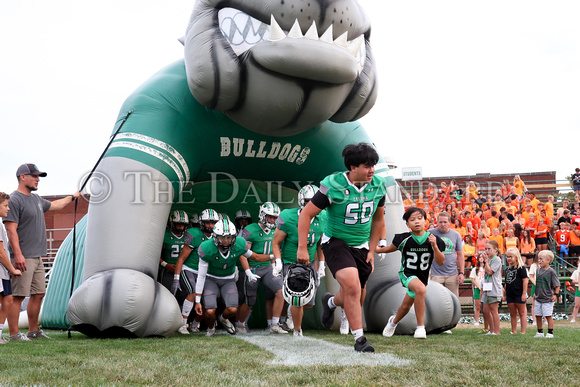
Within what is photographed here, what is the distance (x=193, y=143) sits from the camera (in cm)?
492

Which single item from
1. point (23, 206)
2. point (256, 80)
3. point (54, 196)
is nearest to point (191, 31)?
point (256, 80)

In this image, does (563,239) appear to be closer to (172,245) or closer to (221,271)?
(221,271)

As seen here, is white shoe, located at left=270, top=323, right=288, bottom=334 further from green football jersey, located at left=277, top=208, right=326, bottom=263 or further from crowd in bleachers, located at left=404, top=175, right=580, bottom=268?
crowd in bleachers, located at left=404, top=175, right=580, bottom=268

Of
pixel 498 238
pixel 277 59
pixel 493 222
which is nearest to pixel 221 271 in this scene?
pixel 277 59

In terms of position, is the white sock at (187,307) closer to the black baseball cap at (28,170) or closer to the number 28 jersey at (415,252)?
the black baseball cap at (28,170)

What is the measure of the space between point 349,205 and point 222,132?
5.17 feet

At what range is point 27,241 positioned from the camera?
189 inches

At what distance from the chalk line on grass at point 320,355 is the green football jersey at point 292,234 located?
114 centimetres

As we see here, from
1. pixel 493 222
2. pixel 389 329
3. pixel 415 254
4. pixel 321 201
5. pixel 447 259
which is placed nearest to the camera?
pixel 321 201

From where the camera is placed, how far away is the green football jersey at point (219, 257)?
17.7ft

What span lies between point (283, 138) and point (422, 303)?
71.9 inches

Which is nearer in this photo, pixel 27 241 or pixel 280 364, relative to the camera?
pixel 280 364

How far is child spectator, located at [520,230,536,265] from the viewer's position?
9.75m

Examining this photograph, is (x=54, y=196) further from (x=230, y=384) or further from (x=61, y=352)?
(x=230, y=384)
